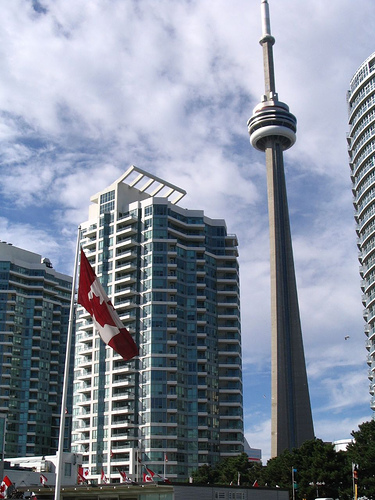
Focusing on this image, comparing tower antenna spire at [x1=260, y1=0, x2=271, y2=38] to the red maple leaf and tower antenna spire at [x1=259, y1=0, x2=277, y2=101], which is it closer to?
tower antenna spire at [x1=259, y1=0, x2=277, y2=101]

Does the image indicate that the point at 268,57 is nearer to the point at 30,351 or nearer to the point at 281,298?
the point at 281,298

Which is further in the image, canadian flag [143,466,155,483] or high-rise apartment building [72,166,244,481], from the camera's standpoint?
high-rise apartment building [72,166,244,481]

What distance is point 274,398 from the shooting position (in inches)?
6176

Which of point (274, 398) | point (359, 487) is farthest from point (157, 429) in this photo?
point (359, 487)

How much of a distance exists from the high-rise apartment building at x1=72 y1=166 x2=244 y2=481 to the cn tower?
19919 mm

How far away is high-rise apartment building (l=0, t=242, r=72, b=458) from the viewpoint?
14900 cm

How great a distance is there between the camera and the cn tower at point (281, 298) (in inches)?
6132

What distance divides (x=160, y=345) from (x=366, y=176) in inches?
2023

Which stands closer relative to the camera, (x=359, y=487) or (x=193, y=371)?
(x=359, y=487)

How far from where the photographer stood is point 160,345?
5197 inches

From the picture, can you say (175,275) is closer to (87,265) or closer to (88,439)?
(88,439)

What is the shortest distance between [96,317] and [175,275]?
337 ft

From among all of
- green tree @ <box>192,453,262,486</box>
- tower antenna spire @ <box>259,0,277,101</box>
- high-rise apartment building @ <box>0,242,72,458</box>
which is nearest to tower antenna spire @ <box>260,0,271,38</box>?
tower antenna spire @ <box>259,0,277,101</box>

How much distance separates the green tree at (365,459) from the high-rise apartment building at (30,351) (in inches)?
3489
